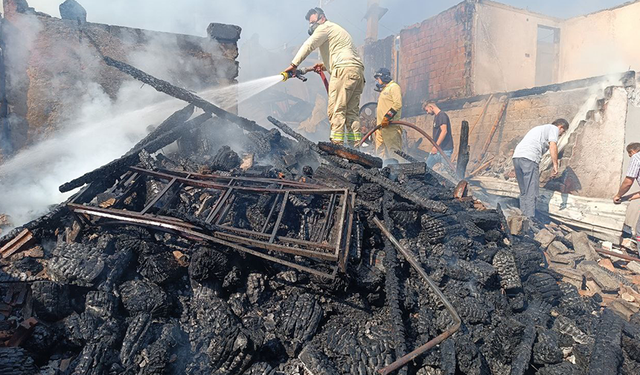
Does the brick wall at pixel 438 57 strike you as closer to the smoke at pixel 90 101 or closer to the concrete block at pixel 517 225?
the smoke at pixel 90 101

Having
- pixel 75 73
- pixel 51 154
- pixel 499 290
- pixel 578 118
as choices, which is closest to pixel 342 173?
pixel 499 290

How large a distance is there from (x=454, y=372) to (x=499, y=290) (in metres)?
1.40

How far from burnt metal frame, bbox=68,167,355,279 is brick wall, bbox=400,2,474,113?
12.2m

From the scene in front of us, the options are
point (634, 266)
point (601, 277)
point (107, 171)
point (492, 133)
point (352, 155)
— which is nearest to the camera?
point (107, 171)

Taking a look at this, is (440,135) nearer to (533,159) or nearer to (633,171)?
(533,159)

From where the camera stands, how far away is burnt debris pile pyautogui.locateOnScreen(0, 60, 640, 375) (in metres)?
2.76

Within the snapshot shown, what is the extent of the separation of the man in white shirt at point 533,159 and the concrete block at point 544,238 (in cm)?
104

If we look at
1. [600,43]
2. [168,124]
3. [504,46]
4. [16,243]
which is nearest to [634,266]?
[168,124]

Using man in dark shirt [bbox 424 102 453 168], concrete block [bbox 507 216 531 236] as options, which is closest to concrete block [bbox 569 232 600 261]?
concrete block [bbox 507 216 531 236]

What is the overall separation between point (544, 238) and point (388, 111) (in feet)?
12.3

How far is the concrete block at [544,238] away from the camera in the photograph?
Result: 5504 millimetres

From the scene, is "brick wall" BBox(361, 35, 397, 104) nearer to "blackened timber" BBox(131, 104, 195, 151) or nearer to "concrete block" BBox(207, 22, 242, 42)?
"concrete block" BBox(207, 22, 242, 42)

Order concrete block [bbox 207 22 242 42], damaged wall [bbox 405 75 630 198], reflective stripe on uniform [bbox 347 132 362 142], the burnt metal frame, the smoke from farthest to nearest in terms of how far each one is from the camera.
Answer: damaged wall [bbox 405 75 630 198], concrete block [bbox 207 22 242 42], reflective stripe on uniform [bbox 347 132 362 142], the smoke, the burnt metal frame

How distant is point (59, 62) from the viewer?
660 cm
